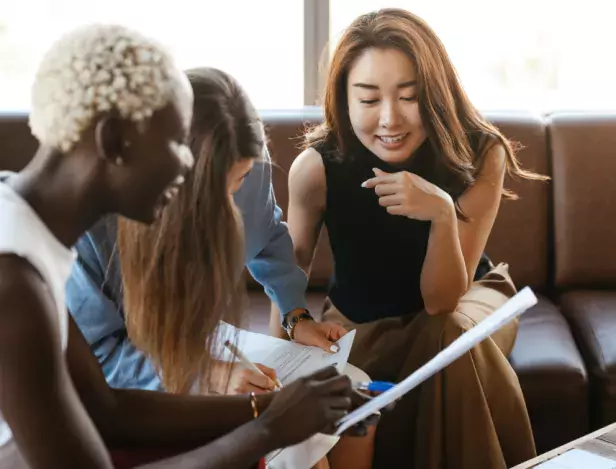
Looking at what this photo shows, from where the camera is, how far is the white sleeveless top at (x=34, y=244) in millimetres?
872

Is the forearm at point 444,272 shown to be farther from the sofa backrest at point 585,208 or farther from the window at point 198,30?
the window at point 198,30

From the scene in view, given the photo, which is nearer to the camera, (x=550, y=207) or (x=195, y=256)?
(x=195, y=256)

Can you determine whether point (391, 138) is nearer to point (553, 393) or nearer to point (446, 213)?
point (446, 213)

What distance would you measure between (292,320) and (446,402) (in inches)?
13.2

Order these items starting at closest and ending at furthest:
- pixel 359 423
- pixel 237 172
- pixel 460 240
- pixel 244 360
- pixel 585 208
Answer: pixel 359 423, pixel 237 172, pixel 244 360, pixel 460 240, pixel 585 208

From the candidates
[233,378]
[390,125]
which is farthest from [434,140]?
[233,378]

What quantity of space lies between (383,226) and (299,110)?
75 centimetres

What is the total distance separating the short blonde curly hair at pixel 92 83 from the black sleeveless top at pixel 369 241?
39.1 inches

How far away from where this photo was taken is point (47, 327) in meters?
0.86

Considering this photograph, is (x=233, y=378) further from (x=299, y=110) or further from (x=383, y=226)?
(x=299, y=110)

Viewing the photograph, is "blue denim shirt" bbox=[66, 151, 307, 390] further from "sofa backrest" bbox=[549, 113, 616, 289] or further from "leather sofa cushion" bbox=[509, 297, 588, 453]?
"sofa backrest" bbox=[549, 113, 616, 289]

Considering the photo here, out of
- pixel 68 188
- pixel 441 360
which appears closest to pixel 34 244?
pixel 68 188

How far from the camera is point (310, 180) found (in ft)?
6.13

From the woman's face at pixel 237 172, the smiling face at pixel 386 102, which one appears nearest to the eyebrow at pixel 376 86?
the smiling face at pixel 386 102
